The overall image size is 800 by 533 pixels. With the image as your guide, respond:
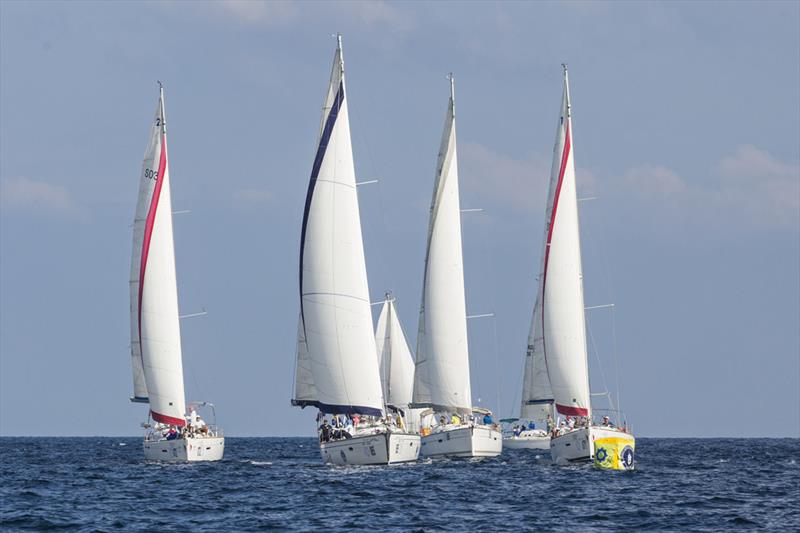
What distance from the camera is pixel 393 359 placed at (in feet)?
287

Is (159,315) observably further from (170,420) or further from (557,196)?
(557,196)

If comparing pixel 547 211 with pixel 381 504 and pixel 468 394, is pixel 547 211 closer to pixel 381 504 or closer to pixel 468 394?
pixel 468 394

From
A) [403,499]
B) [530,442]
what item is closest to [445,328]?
[403,499]

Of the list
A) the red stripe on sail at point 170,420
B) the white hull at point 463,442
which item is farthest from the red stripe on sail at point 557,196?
the red stripe on sail at point 170,420

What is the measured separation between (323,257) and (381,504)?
1573 centimetres

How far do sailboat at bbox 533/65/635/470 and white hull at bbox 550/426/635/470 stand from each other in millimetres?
44

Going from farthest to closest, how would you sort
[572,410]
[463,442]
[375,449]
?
[463,442], [572,410], [375,449]

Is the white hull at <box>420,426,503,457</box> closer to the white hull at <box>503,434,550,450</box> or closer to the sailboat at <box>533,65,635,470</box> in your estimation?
the sailboat at <box>533,65,635,470</box>

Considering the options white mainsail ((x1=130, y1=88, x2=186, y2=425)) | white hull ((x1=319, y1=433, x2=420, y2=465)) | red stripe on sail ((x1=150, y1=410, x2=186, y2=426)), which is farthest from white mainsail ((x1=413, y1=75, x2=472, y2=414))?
white mainsail ((x1=130, y1=88, x2=186, y2=425))

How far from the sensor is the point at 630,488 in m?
52.3

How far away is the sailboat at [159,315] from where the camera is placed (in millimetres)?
70000

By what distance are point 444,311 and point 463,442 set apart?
6716 millimetres

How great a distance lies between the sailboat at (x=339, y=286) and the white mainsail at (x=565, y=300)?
8.42m

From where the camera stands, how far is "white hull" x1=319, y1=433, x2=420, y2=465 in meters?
57.9
